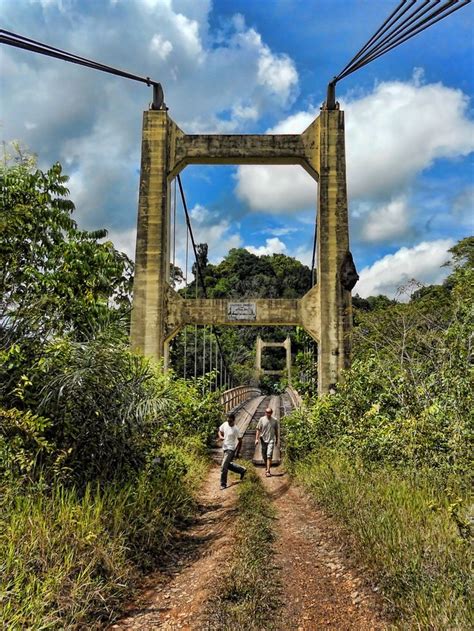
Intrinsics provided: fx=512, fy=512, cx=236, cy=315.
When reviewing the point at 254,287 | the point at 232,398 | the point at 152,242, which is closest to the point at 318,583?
the point at 152,242

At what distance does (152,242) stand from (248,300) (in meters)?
2.50

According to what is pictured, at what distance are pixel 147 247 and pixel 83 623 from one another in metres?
8.98

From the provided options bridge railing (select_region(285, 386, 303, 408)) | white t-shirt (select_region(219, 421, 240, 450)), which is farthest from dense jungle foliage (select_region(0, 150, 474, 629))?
bridge railing (select_region(285, 386, 303, 408))

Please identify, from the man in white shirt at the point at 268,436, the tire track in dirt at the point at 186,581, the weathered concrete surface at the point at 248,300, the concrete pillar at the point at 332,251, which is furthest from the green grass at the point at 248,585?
the weathered concrete surface at the point at 248,300

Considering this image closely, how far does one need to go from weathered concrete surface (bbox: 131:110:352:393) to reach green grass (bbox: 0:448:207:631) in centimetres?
659

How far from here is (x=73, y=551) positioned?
11.4ft

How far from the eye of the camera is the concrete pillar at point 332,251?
10969mm

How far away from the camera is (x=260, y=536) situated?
4930 millimetres

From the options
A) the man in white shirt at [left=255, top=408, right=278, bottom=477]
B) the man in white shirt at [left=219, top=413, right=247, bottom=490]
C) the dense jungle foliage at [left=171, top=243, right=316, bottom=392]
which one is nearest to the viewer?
the man in white shirt at [left=219, top=413, right=247, bottom=490]

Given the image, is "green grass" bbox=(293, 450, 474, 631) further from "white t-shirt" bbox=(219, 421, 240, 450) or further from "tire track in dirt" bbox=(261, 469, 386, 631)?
"white t-shirt" bbox=(219, 421, 240, 450)

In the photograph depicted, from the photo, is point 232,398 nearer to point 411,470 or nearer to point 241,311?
point 241,311

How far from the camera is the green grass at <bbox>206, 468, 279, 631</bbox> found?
3.16 metres

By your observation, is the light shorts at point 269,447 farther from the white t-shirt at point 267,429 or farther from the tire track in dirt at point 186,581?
the tire track in dirt at point 186,581

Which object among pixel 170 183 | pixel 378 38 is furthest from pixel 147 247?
pixel 378 38
